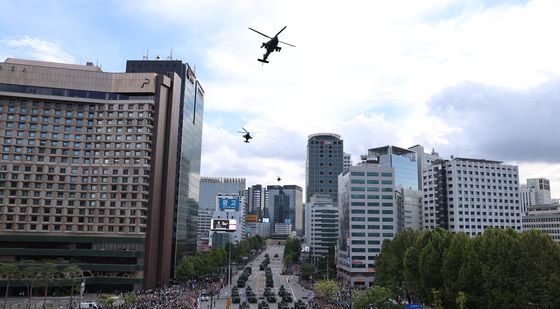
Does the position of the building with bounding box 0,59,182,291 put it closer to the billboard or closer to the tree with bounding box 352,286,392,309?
the billboard

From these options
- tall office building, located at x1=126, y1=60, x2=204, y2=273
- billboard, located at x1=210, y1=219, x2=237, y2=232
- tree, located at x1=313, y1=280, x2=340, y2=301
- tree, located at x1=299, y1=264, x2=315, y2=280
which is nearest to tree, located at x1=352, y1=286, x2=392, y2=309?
tree, located at x1=313, y1=280, x2=340, y2=301

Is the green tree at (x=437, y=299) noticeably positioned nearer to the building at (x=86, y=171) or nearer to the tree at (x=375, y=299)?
the tree at (x=375, y=299)

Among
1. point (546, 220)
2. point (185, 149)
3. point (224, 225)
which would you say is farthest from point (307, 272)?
point (546, 220)

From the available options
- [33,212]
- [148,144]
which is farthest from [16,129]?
[148,144]

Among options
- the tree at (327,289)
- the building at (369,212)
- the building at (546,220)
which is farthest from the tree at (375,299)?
the building at (546,220)

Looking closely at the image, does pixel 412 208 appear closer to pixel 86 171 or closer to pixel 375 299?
pixel 86 171

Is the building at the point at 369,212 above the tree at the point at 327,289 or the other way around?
above
